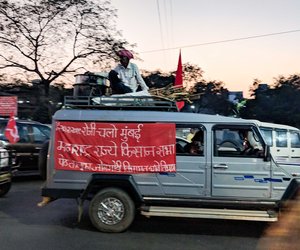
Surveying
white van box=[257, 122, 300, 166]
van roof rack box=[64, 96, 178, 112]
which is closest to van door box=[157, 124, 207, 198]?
van roof rack box=[64, 96, 178, 112]

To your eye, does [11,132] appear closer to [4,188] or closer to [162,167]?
[4,188]

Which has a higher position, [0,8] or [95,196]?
[0,8]

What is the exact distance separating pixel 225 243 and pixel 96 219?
2048 millimetres

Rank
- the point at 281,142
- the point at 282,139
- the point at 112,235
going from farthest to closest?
the point at 282,139 → the point at 281,142 → the point at 112,235

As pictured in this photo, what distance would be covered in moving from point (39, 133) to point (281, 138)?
8.73m

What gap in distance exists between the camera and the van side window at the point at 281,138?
17447 mm

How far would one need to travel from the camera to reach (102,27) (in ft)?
90.6

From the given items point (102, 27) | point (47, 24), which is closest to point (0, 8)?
point (47, 24)

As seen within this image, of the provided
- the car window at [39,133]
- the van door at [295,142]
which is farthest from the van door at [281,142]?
the car window at [39,133]

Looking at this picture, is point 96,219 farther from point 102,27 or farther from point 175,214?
point 102,27

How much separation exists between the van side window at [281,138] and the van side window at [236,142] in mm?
10066

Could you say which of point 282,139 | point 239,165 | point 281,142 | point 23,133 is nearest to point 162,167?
point 239,165

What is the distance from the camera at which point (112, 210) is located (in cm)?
775

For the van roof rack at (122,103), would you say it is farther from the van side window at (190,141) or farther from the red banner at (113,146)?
the van side window at (190,141)
